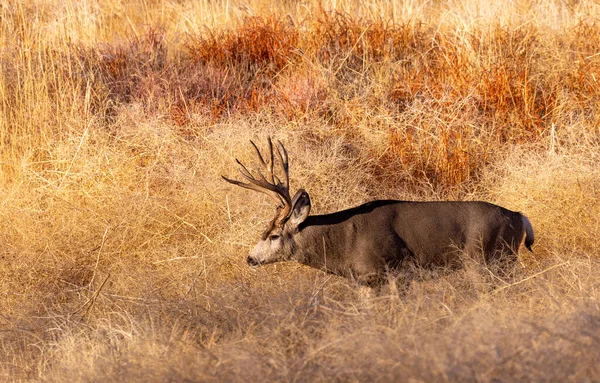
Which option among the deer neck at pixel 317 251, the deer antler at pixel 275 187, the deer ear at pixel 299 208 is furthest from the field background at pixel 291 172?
the deer antler at pixel 275 187

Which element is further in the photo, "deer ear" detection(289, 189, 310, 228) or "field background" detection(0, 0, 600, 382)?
"deer ear" detection(289, 189, 310, 228)

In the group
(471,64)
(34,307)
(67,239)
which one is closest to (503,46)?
(471,64)

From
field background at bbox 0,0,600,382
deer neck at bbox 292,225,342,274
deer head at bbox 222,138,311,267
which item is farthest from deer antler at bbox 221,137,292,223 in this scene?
field background at bbox 0,0,600,382

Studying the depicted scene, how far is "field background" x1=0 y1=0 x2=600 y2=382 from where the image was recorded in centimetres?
405

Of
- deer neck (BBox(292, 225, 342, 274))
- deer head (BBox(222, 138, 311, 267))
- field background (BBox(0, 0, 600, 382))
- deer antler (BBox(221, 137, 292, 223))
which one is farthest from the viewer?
deer neck (BBox(292, 225, 342, 274))

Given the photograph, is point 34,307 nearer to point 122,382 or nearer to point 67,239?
point 67,239

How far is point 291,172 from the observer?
24.2 ft

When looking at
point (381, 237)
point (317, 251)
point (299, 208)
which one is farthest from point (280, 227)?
point (381, 237)

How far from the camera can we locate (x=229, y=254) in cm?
666

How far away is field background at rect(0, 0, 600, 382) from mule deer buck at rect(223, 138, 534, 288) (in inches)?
7.7

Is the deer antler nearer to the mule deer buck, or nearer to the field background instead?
the mule deer buck

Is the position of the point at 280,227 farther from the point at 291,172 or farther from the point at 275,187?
the point at 291,172

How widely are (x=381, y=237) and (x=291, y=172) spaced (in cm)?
165

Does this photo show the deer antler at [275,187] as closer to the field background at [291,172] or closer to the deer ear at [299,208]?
the deer ear at [299,208]
